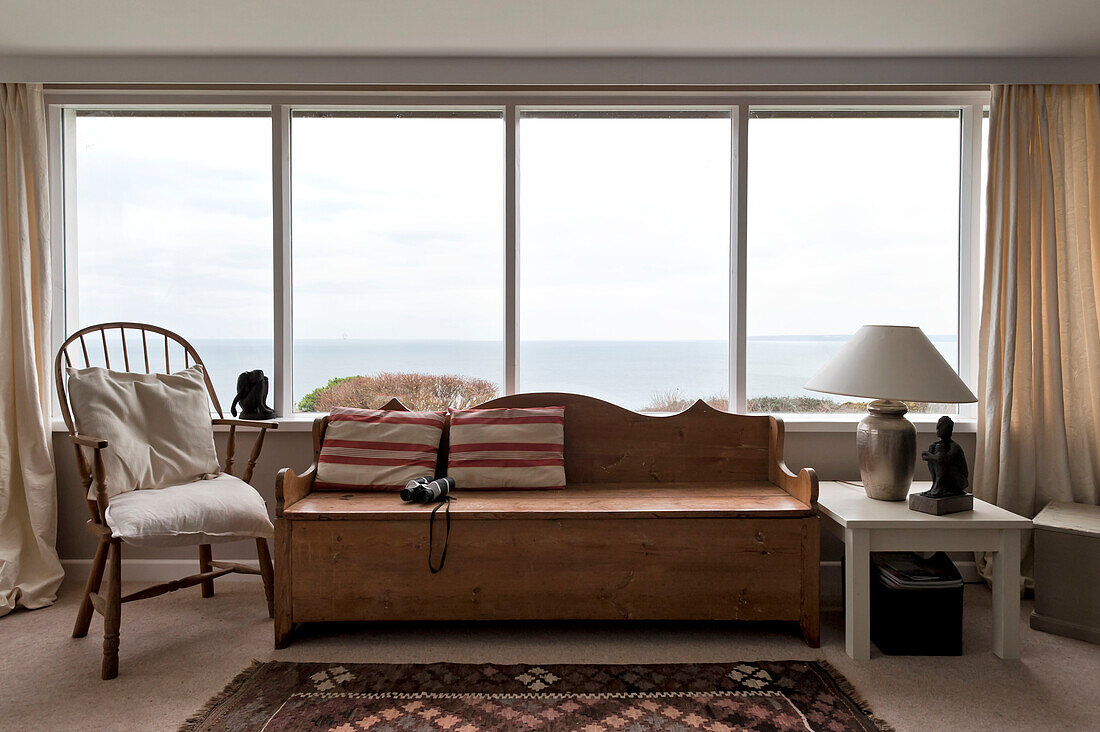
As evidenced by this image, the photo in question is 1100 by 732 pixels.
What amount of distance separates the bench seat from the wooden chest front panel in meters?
0.03

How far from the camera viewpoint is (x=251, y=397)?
3.14 metres

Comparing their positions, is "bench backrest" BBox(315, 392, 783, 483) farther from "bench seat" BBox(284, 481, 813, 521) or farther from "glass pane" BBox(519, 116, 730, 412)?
"glass pane" BBox(519, 116, 730, 412)

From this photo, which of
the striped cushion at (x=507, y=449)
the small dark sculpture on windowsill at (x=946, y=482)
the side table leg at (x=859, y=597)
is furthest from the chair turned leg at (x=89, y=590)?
the small dark sculpture on windowsill at (x=946, y=482)

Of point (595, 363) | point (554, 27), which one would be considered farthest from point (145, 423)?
point (554, 27)

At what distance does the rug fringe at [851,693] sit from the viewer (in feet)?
6.52

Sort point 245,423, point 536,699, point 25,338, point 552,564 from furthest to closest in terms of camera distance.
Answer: point 25,338, point 245,423, point 552,564, point 536,699

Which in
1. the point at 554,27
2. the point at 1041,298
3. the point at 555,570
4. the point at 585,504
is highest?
the point at 554,27

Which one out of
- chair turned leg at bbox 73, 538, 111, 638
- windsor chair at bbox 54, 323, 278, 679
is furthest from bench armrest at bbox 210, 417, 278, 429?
chair turned leg at bbox 73, 538, 111, 638

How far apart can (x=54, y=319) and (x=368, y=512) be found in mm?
1993

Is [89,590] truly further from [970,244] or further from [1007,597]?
[970,244]

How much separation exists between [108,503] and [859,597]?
2.58 meters

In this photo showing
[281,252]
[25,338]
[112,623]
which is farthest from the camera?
[281,252]

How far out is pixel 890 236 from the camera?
3.31 meters

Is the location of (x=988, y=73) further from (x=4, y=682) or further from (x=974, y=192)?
(x=4, y=682)
